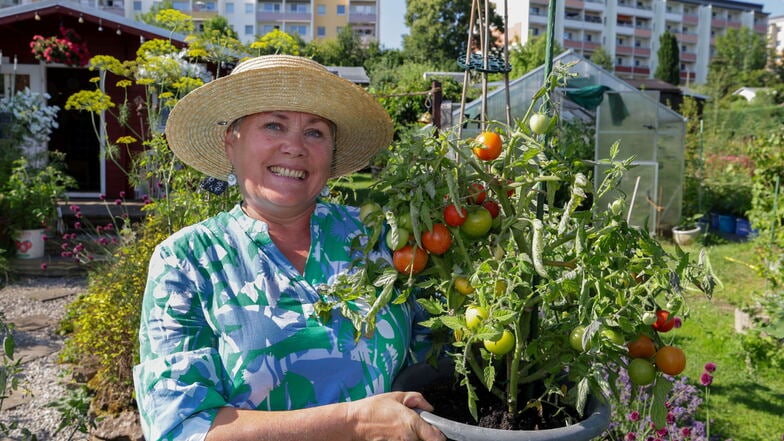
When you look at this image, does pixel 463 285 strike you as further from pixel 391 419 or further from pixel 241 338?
pixel 241 338

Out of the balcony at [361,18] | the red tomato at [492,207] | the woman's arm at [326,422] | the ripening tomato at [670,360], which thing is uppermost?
the balcony at [361,18]

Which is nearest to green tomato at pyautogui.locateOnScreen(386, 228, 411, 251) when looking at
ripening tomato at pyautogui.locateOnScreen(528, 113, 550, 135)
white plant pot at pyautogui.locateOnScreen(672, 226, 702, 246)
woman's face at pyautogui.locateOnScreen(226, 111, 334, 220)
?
ripening tomato at pyautogui.locateOnScreen(528, 113, 550, 135)

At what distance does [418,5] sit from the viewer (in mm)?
43031

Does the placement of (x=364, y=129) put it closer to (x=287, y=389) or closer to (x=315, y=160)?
(x=315, y=160)

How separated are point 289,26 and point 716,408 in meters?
72.6

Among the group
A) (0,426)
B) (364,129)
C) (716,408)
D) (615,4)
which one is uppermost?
(615,4)

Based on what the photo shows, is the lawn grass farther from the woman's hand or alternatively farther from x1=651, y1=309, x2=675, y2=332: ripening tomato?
the woman's hand

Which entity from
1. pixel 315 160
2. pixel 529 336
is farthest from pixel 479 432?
pixel 315 160

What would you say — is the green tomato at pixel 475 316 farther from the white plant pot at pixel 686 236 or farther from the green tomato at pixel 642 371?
the white plant pot at pixel 686 236

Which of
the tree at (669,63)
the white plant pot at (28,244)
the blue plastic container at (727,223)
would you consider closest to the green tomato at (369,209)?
the white plant pot at (28,244)

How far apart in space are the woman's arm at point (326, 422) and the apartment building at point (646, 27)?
72.0 m

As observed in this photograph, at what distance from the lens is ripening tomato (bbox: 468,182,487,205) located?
138 centimetres

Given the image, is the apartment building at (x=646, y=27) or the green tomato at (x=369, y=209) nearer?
the green tomato at (x=369, y=209)

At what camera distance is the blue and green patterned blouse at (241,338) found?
1.40m
